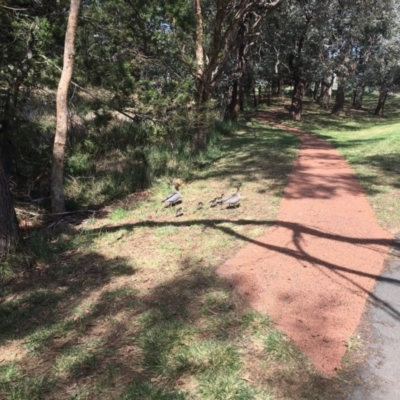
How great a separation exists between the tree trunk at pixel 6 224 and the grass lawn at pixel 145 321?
32 cm

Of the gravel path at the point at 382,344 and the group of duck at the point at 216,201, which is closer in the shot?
the gravel path at the point at 382,344

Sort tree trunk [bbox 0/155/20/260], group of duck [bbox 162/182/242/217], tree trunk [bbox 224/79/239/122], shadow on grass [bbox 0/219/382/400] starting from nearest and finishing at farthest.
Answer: shadow on grass [bbox 0/219/382/400]
tree trunk [bbox 0/155/20/260]
group of duck [bbox 162/182/242/217]
tree trunk [bbox 224/79/239/122]

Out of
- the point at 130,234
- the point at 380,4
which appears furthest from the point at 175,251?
the point at 380,4

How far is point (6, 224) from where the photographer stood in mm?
4582

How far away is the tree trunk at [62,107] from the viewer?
233 inches

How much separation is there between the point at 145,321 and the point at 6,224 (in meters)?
2.34

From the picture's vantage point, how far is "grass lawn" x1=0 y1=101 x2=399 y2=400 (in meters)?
2.62

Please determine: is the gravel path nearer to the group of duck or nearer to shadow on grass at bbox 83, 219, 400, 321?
shadow on grass at bbox 83, 219, 400, 321

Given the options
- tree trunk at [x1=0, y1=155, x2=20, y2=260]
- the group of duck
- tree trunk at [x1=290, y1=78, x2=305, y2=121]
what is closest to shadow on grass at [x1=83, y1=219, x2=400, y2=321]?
the group of duck

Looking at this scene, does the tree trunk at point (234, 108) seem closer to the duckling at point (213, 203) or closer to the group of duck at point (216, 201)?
the group of duck at point (216, 201)

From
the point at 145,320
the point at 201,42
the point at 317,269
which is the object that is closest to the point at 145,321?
the point at 145,320

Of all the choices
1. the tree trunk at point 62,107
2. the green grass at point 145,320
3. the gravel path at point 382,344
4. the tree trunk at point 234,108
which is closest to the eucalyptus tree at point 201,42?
the tree trunk at point 62,107

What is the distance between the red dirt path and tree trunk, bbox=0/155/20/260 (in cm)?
254

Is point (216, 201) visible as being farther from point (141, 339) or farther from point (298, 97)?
point (298, 97)
